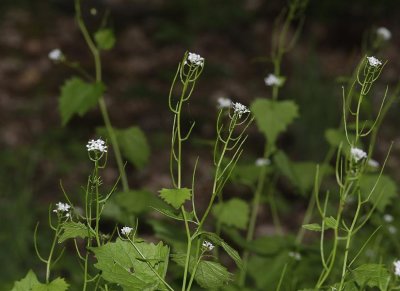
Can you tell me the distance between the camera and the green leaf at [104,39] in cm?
232

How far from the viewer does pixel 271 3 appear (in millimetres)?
7133

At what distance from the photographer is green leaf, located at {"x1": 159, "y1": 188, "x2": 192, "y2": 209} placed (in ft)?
4.34

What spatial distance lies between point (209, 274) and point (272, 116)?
1.14m

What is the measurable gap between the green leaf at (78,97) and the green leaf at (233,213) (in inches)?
23.4

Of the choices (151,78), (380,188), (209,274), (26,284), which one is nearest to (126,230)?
(209,274)

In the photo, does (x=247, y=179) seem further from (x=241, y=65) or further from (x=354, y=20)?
(x=354, y=20)

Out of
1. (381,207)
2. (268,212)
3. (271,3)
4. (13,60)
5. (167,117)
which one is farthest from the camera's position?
(271,3)

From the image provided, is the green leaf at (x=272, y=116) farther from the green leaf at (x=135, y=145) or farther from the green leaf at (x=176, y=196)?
the green leaf at (x=176, y=196)

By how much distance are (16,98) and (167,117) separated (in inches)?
49.4

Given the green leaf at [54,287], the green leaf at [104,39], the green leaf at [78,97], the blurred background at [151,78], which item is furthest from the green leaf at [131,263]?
the blurred background at [151,78]

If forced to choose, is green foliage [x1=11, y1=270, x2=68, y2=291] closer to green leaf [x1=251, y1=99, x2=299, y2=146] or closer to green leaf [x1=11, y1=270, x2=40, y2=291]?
green leaf [x1=11, y1=270, x2=40, y2=291]

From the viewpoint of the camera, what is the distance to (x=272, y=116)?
2.43 m

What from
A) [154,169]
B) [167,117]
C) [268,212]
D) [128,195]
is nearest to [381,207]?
[128,195]

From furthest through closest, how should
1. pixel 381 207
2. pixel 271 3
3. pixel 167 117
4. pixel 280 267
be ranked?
pixel 271 3
pixel 167 117
pixel 280 267
pixel 381 207
